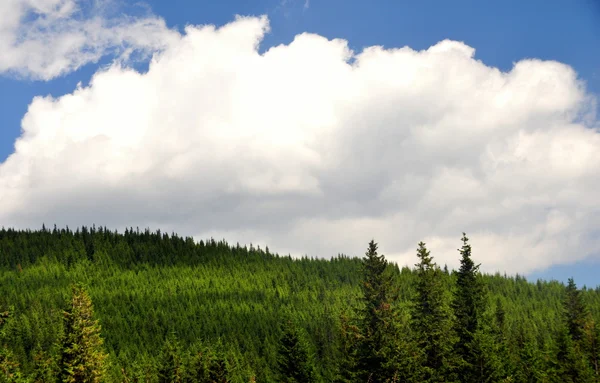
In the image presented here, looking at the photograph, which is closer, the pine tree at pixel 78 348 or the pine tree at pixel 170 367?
the pine tree at pixel 78 348

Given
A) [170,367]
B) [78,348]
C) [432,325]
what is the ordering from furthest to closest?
[170,367], [78,348], [432,325]

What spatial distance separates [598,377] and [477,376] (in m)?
33.5

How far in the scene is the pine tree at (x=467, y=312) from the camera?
4341 cm

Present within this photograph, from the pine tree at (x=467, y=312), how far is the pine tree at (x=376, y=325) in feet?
27.9

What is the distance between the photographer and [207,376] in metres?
55.9

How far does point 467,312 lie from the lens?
153ft

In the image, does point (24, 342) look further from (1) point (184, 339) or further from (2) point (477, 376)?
(2) point (477, 376)

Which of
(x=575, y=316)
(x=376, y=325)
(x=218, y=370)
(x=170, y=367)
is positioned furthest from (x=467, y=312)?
(x=575, y=316)

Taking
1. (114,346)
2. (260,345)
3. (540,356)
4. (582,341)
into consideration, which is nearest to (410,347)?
(540,356)

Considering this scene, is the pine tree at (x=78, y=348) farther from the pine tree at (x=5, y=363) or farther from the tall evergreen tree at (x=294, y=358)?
the pine tree at (x=5, y=363)

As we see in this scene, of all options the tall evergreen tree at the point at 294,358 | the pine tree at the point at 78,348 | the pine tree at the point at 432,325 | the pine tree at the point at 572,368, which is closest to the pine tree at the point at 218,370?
the tall evergreen tree at the point at 294,358

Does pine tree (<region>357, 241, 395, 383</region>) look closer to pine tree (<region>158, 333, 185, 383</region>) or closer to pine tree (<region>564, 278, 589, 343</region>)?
pine tree (<region>158, 333, 185, 383</region>)

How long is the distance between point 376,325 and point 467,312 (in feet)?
43.2

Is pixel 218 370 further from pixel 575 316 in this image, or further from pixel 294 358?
pixel 575 316
